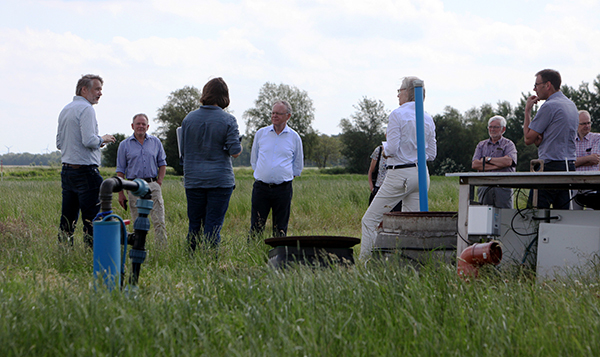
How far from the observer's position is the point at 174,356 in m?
2.23

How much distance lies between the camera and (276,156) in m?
6.64

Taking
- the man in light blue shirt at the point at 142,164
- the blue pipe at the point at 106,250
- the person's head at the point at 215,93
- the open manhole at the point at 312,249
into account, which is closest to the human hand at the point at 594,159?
the open manhole at the point at 312,249

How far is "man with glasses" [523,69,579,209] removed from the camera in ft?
18.9

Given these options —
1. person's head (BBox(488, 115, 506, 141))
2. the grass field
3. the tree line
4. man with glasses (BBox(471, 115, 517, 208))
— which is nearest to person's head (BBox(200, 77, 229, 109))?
the grass field

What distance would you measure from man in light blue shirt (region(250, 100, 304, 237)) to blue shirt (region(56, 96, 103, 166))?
6.61ft

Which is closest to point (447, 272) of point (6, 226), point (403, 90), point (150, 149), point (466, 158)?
point (403, 90)

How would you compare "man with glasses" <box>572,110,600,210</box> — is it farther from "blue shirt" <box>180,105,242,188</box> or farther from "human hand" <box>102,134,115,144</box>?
"human hand" <box>102,134,115,144</box>

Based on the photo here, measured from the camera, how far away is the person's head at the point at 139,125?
7535 mm

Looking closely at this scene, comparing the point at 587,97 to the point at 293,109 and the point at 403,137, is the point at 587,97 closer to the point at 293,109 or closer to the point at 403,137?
the point at 293,109

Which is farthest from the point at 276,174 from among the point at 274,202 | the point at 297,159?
the point at 297,159

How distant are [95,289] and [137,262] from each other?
0.48m

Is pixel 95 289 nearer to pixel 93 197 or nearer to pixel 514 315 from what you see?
pixel 514 315

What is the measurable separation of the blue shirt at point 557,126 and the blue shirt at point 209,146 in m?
3.50

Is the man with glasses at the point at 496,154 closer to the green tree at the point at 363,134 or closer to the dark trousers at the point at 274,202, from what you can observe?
the dark trousers at the point at 274,202
